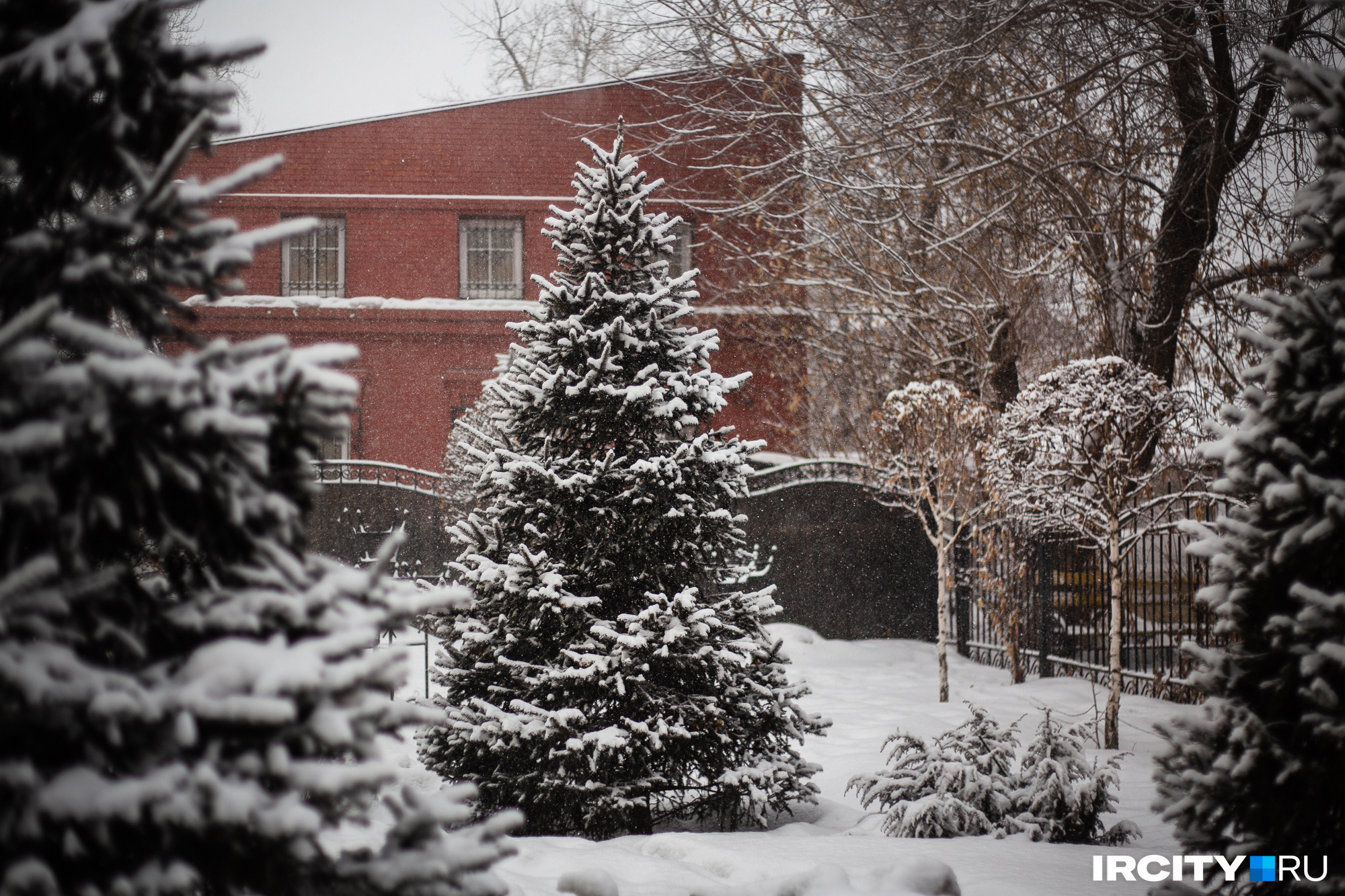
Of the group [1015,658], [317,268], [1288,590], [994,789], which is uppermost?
[317,268]

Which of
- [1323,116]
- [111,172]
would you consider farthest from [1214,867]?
[111,172]

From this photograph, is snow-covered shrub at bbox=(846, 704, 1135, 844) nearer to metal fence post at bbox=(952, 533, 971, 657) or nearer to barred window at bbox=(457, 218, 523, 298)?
metal fence post at bbox=(952, 533, 971, 657)

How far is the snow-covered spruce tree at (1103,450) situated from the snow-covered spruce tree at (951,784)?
10.0 ft

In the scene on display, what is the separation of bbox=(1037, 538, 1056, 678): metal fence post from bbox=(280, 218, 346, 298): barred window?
15309 millimetres

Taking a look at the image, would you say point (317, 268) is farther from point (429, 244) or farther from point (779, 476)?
point (779, 476)

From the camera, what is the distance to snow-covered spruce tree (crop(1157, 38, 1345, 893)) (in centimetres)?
220

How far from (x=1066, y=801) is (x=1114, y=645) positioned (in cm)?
381

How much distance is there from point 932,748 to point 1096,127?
10.2 metres

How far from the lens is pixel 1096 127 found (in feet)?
41.1

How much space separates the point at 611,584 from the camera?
5.23 m

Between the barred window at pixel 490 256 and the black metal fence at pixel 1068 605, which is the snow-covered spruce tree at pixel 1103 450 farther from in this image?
the barred window at pixel 490 256

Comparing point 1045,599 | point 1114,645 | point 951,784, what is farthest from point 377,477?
point 951,784

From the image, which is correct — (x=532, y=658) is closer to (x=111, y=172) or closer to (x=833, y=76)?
(x=111, y=172)

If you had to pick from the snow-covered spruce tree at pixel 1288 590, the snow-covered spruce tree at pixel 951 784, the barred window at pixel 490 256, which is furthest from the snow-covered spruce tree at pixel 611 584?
the barred window at pixel 490 256
